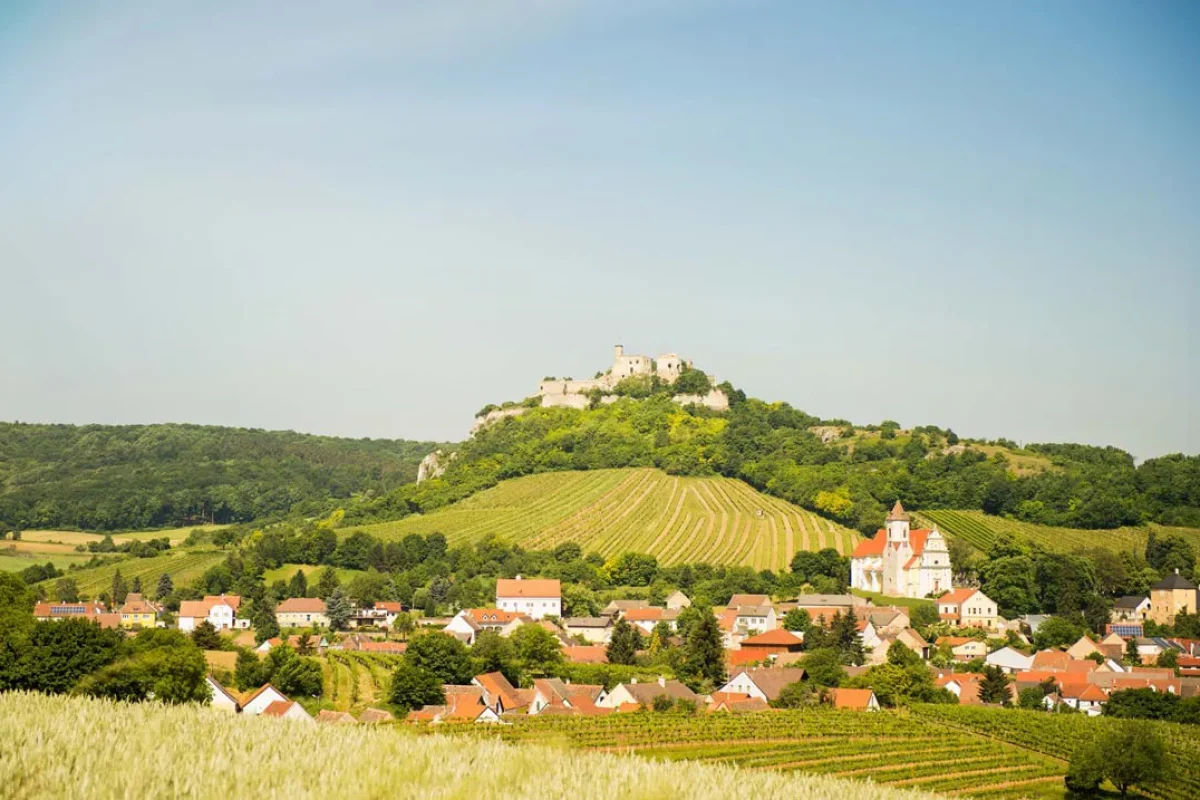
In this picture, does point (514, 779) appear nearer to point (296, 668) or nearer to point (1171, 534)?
point (296, 668)

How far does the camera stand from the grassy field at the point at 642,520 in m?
93.4

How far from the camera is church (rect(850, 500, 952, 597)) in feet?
274

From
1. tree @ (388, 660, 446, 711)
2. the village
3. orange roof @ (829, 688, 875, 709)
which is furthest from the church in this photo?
tree @ (388, 660, 446, 711)

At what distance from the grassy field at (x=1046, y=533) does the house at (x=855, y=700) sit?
3973cm

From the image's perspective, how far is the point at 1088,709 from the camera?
52188 millimetres

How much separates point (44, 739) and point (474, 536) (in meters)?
86.9

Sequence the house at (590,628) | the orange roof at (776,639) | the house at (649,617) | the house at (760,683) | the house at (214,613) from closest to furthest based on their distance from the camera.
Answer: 1. the house at (760,683)
2. the orange roof at (776,639)
3. the house at (649,617)
4. the house at (590,628)
5. the house at (214,613)

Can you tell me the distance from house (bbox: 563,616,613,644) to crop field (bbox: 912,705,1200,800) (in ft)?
83.7

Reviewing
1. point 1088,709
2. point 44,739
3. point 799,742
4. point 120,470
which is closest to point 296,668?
point 799,742

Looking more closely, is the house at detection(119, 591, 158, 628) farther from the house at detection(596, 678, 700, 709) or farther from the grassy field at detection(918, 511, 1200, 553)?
the grassy field at detection(918, 511, 1200, 553)

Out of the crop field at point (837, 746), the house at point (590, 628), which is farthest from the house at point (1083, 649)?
the house at point (590, 628)

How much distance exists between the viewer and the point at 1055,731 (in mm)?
44500

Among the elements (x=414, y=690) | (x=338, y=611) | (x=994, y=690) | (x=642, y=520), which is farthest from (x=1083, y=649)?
(x=642, y=520)

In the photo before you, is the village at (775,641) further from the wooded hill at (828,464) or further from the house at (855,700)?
the wooded hill at (828,464)
